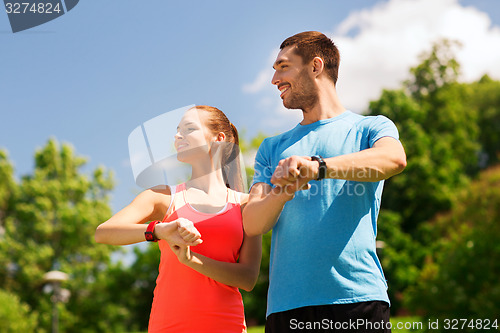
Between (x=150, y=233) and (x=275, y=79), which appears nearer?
(x=150, y=233)

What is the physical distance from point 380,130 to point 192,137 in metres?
0.93

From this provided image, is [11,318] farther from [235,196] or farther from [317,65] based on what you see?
[317,65]

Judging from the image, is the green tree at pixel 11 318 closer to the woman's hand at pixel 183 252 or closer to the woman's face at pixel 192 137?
the woman's face at pixel 192 137

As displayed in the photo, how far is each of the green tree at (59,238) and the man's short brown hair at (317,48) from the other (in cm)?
2577

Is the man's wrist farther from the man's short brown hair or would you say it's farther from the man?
the man's short brown hair

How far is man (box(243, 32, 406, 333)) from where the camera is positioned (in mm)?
2123

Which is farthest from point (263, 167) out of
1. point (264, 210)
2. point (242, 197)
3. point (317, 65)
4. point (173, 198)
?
point (317, 65)

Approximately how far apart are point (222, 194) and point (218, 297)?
0.54 metres

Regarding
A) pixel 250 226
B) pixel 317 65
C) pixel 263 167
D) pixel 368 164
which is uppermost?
pixel 317 65

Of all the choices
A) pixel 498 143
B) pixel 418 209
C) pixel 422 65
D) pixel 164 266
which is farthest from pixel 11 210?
pixel 498 143

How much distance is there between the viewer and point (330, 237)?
2.22 m

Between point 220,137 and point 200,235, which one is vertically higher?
point 220,137

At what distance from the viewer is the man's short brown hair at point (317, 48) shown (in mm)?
2582

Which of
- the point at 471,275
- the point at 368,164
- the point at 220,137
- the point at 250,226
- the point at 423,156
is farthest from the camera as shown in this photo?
the point at 423,156
